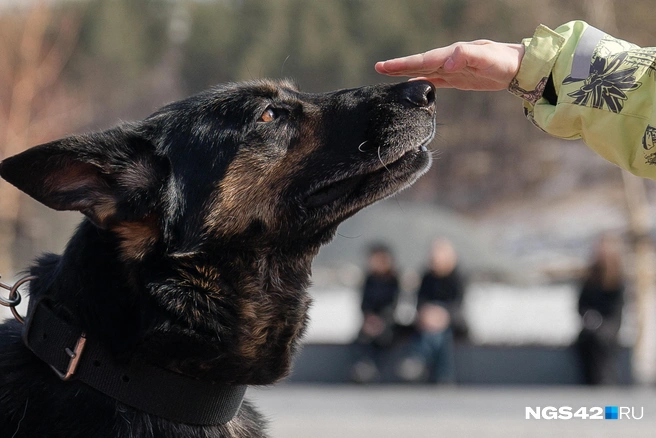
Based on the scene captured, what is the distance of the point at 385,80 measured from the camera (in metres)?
14.2

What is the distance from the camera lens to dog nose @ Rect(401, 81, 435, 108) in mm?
3055

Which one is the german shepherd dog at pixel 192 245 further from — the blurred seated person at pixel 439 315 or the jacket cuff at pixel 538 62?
the blurred seated person at pixel 439 315

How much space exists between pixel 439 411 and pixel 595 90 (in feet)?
22.9

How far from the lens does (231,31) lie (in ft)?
56.4

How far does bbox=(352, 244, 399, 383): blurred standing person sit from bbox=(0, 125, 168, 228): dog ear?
7.88 meters

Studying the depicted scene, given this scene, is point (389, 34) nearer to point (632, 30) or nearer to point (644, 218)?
point (632, 30)

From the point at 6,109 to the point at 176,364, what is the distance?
15406 mm

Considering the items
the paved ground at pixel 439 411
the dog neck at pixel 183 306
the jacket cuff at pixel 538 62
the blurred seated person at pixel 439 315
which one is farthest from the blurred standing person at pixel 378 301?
the jacket cuff at pixel 538 62

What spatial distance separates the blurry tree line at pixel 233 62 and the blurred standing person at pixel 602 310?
439cm

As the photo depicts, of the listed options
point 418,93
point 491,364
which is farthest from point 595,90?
point 491,364

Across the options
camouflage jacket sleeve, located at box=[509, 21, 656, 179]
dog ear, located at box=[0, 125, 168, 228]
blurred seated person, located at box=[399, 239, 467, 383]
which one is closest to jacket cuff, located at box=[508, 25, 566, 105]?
camouflage jacket sleeve, located at box=[509, 21, 656, 179]

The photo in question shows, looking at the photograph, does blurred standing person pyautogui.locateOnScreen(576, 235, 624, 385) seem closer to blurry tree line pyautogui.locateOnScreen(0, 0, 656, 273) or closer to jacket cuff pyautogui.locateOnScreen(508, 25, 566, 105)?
blurry tree line pyautogui.locateOnScreen(0, 0, 656, 273)

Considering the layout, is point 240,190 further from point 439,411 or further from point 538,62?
point 439,411

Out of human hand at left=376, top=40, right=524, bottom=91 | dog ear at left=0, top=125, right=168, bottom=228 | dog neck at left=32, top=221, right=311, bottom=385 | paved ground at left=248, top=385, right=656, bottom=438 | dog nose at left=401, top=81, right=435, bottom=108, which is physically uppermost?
paved ground at left=248, top=385, right=656, bottom=438
